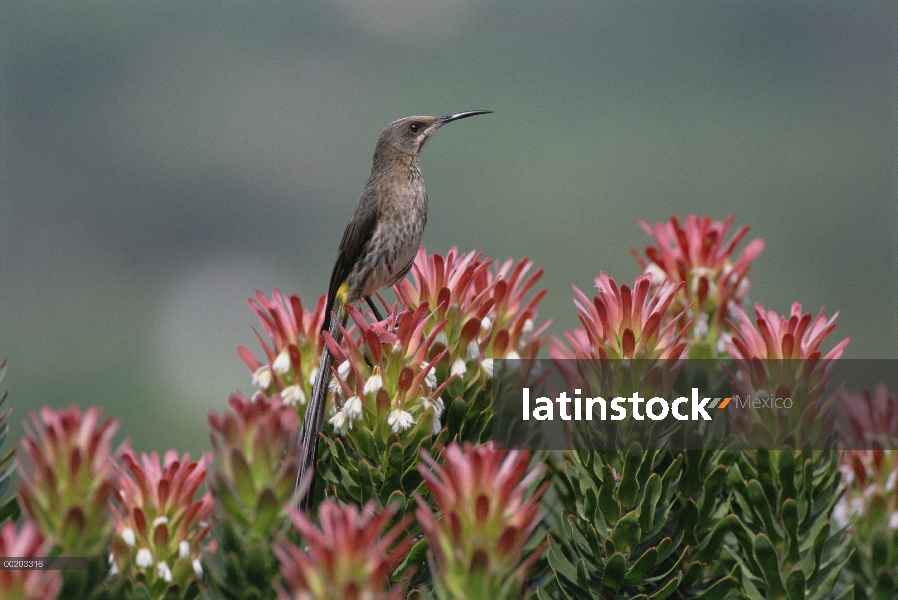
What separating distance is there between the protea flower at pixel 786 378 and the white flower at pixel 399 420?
51cm

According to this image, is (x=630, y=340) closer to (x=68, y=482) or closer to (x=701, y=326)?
(x=701, y=326)

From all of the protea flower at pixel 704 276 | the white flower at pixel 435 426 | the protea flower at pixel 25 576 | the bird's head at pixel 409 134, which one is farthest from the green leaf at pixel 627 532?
the bird's head at pixel 409 134

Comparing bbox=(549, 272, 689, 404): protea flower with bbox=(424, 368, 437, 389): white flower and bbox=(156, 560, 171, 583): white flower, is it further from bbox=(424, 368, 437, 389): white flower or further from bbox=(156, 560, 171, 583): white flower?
bbox=(156, 560, 171, 583): white flower

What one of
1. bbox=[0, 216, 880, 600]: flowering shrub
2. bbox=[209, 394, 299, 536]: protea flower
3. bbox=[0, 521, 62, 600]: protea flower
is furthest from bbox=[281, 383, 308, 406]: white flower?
bbox=[0, 521, 62, 600]: protea flower

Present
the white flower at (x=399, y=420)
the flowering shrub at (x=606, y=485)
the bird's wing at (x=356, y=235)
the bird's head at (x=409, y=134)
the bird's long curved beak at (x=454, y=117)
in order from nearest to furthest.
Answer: the flowering shrub at (x=606, y=485) → the white flower at (x=399, y=420) → the bird's wing at (x=356, y=235) → the bird's long curved beak at (x=454, y=117) → the bird's head at (x=409, y=134)

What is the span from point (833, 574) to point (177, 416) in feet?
57.6

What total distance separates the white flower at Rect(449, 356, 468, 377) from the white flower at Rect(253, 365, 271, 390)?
365mm

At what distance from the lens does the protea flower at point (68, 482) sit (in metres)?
0.92

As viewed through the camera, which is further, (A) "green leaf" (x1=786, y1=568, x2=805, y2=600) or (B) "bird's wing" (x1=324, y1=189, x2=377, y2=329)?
(B) "bird's wing" (x1=324, y1=189, x2=377, y2=329)

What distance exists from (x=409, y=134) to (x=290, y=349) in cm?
175

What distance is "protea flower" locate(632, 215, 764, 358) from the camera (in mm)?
1760

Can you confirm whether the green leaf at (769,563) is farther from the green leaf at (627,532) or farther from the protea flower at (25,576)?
the protea flower at (25,576)

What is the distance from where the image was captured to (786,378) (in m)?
1.29

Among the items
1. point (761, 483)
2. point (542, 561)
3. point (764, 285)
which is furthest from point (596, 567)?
point (764, 285)
